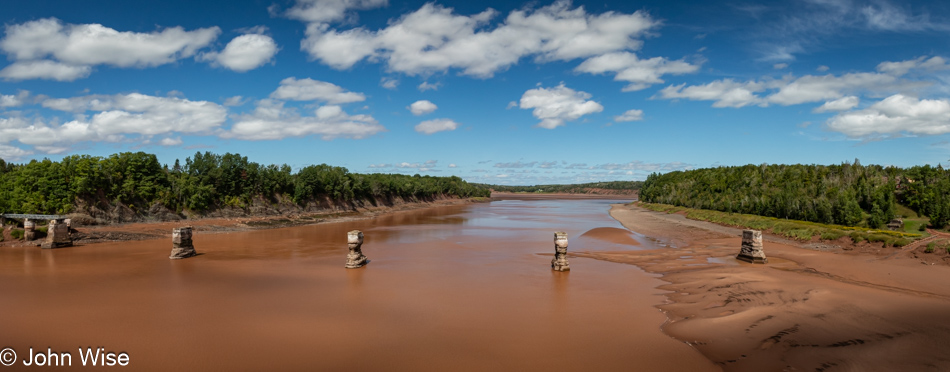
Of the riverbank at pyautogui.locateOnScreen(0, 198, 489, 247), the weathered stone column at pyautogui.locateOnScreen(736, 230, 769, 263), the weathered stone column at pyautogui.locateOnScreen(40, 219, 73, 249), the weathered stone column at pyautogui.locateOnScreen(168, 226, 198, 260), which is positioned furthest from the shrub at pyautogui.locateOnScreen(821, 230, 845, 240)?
the weathered stone column at pyautogui.locateOnScreen(40, 219, 73, 249)

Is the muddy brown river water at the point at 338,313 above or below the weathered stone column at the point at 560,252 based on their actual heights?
below

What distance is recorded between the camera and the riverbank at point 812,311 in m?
8.48

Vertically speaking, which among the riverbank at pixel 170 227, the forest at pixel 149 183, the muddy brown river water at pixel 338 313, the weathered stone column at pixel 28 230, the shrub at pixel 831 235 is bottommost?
the muddy brown river water at pixel 338 313

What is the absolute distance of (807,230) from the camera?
28.9 m

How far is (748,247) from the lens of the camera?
20.0m

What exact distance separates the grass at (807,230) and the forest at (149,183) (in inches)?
1921

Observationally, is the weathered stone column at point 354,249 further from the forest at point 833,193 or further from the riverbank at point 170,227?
the forest at point 833,193

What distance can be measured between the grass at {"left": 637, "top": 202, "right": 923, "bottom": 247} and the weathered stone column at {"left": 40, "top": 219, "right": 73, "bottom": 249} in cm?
4554

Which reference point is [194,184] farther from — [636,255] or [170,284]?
[636,255]

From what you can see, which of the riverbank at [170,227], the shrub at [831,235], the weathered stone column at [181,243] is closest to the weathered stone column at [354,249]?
the weathered stone column at [181,243]

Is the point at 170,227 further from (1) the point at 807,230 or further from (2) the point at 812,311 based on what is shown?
(1) the point at 807,230

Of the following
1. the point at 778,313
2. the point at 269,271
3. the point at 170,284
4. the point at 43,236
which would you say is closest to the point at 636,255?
the point at 778,313

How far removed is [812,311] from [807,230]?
2264 cm

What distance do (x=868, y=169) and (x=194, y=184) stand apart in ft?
220
